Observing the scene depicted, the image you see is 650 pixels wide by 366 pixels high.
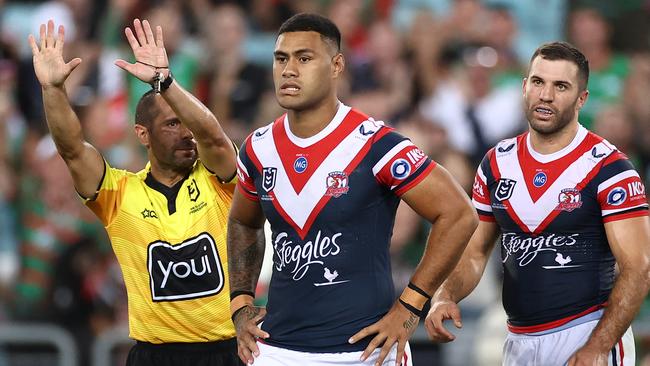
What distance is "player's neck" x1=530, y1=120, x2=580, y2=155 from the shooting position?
617 cm

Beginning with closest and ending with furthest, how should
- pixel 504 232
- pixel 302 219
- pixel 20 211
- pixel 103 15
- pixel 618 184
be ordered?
pixel 302 219
pixel 618 184
pixel 504 232
pixel 20 211
pixel 103 15

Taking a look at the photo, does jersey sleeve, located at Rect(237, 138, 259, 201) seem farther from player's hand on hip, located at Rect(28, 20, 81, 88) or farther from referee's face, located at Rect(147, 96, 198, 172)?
player's hand on hip, located at Rect(28, 20, 81, 88)

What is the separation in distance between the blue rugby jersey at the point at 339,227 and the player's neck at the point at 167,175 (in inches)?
49.4

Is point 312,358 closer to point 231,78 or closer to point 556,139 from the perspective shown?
point 556,139

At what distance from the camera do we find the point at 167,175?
6.73 metres

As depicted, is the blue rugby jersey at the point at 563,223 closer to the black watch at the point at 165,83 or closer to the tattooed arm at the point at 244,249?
the tattooed arm at the point at 244,249

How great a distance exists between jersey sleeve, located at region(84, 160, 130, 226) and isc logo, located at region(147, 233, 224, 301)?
1.19 ft

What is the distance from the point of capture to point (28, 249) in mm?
10797

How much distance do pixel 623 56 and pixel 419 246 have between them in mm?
2923

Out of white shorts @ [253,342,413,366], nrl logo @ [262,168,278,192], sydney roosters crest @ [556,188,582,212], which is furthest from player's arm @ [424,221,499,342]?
nrl logo @ [262,168,278,192]

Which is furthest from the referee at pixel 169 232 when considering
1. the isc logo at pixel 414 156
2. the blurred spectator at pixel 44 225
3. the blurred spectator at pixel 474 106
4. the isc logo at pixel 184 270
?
the blurred spectator at pixel 474 106

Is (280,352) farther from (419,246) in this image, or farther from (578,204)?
(419,246)

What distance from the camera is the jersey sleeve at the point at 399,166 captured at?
541 cm

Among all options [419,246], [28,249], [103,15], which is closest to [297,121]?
[419,246]
